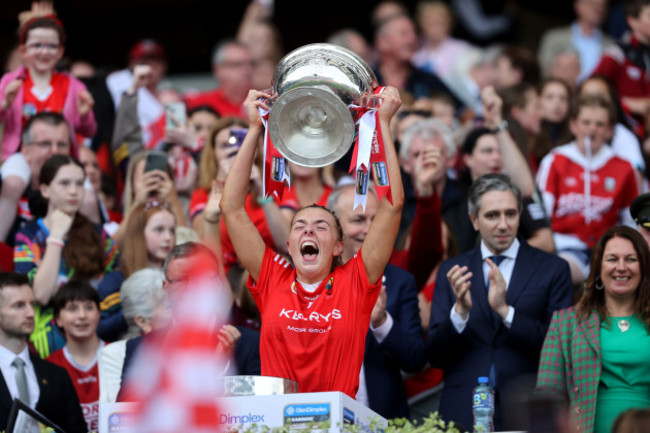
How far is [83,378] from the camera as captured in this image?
8.32m

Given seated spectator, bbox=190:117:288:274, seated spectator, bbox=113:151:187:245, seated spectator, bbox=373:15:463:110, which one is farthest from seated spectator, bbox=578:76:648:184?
seated spectator, bbox=113:151:187:245

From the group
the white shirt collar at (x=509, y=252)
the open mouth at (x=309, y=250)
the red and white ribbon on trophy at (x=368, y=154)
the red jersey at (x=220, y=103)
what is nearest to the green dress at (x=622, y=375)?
the white shirt collar at (x=509, y=252)

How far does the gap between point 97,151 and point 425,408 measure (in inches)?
184

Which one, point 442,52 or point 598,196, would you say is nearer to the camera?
point 598,196

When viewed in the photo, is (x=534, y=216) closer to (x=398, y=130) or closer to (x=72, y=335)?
(x=398, y=130)

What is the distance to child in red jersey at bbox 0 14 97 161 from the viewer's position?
10172 mm

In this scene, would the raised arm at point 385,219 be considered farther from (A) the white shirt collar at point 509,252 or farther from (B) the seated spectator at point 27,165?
(B) the seated spectator at point 27,165

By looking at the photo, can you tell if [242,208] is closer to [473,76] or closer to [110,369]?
[110,369]

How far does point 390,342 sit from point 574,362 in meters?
1.09

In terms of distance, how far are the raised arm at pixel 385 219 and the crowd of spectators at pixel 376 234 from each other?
0.01 meters

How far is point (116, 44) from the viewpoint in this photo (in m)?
16.0

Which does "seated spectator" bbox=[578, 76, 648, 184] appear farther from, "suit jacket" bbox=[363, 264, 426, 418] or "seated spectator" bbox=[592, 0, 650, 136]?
"suit jacket" bbox=[363, 264, 426, 418]

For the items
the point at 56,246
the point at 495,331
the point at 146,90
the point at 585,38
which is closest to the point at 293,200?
the point at 56,246

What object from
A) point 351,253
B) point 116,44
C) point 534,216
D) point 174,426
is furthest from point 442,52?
point 174,426
